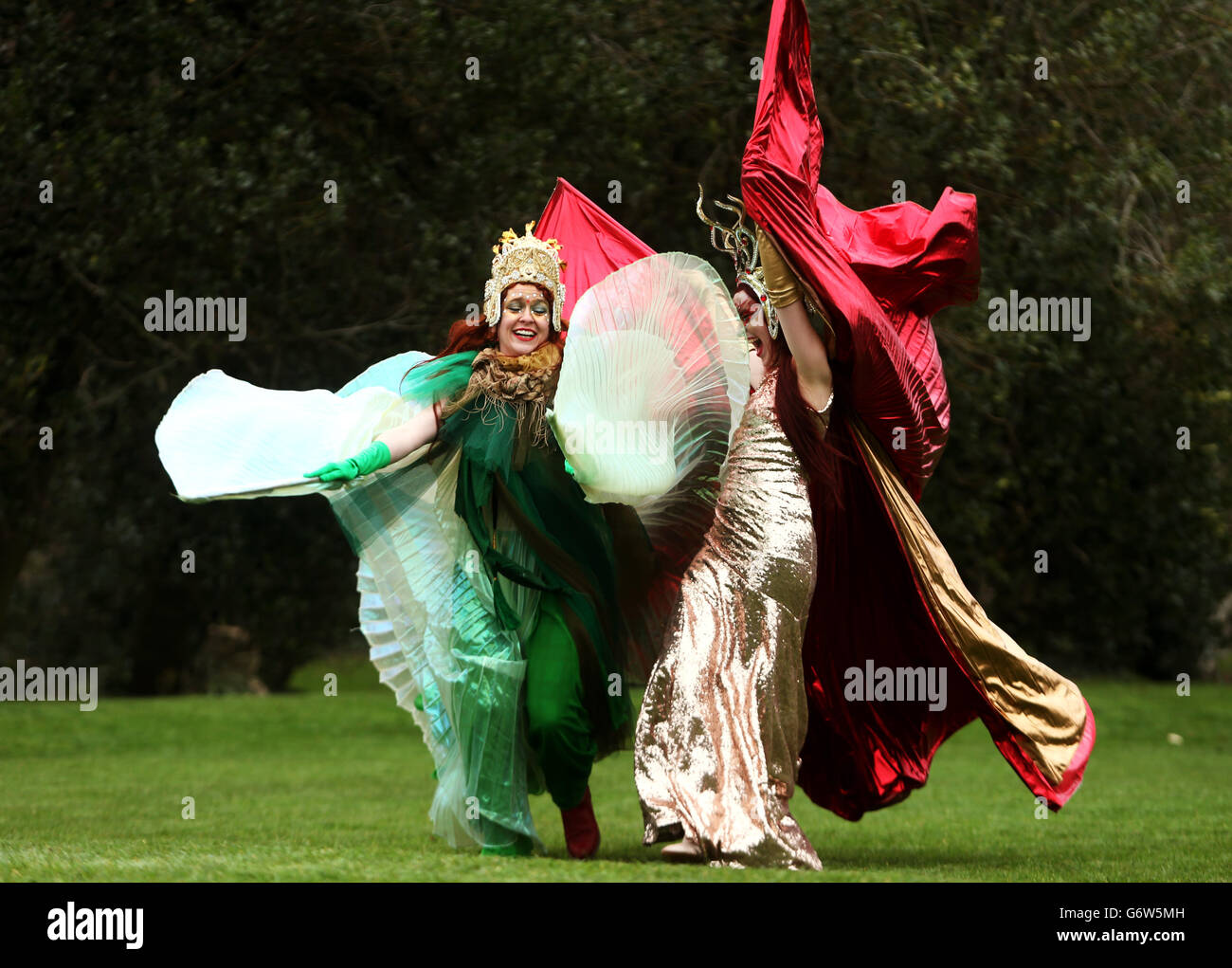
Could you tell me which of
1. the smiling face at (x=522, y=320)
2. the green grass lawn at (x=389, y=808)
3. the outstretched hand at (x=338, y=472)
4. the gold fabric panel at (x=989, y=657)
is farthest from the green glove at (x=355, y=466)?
the gold fabric panel at (x=989, y=657)

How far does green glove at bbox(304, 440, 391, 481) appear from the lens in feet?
19.0

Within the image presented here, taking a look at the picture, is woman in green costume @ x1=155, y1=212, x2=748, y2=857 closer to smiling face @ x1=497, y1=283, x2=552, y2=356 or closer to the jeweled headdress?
smiling face @ x1=497, y1=283, x2=552, y2=356

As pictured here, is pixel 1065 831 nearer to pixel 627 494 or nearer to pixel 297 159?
pixel 627 494

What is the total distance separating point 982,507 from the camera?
12109mm

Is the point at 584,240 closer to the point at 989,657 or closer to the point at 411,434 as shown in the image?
the point at 411,434

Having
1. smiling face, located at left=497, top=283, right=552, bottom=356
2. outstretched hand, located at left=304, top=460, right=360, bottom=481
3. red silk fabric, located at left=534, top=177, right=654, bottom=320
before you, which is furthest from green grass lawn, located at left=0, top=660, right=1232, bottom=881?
red silk fabric, located at left=534, top=177, right=654, bottom=320

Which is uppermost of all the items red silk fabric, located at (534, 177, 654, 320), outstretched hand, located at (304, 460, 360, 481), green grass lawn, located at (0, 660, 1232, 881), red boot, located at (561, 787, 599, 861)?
red silk fabric, located at (534, 177, 654, 320)

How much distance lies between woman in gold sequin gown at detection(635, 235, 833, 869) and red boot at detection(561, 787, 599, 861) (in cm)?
41

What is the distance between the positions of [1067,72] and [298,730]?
809 centimetres

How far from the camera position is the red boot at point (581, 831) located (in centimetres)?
602

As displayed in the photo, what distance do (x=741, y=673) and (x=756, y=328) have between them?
52.0 inches

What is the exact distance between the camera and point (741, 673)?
18.9 feet

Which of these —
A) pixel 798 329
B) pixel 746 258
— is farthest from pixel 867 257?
pixel 798 329

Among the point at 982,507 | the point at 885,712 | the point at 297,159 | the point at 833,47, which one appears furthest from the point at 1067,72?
the point at 885,712
